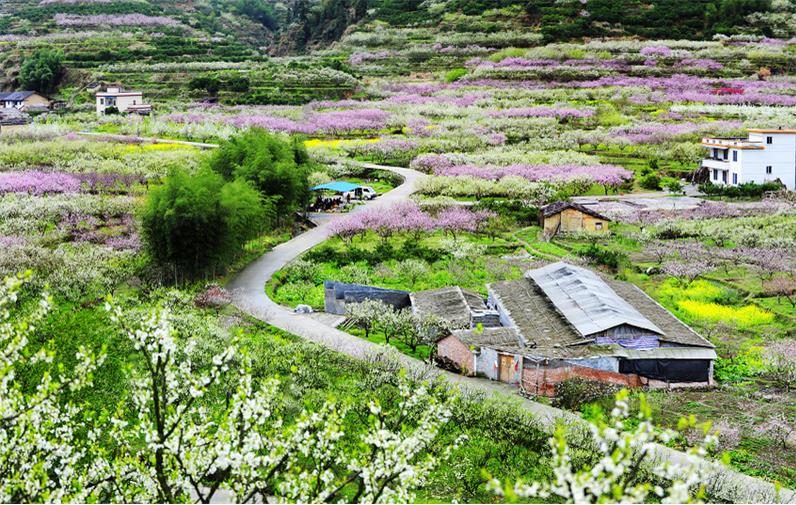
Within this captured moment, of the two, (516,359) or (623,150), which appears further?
(623,150)

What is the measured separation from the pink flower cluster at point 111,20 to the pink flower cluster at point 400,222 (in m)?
101

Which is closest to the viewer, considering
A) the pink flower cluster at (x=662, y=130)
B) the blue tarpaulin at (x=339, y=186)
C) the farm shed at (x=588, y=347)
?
the farm shed at (x=588, y=347)

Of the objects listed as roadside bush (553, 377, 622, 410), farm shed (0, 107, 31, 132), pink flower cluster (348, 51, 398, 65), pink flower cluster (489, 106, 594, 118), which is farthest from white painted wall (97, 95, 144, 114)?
roadside bush (553, 377, 622, 410)

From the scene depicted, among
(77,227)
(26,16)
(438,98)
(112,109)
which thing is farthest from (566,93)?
(26,16)

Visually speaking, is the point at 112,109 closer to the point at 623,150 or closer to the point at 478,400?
the point at 623,150

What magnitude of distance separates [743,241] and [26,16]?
420ft

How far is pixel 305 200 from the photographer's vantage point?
50312 mm

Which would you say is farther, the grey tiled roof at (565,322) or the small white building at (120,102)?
the small white building at (120,102)

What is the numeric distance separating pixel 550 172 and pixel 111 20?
322ft

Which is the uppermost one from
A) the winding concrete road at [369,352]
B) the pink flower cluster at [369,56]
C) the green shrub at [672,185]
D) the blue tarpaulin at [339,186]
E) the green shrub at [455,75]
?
the pink flower cluster at [369,56]

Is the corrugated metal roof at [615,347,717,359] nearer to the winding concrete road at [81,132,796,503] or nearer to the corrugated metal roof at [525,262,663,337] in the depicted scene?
the corrugated metal roof at [525,262,663,337]

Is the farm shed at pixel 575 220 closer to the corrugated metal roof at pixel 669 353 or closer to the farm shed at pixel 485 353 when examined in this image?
the farm shed at pixel 485 353

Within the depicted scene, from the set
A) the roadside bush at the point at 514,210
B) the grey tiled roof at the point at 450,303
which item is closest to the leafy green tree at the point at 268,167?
the roadside bush at the point at 514,210

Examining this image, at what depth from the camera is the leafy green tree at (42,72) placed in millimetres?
103812
